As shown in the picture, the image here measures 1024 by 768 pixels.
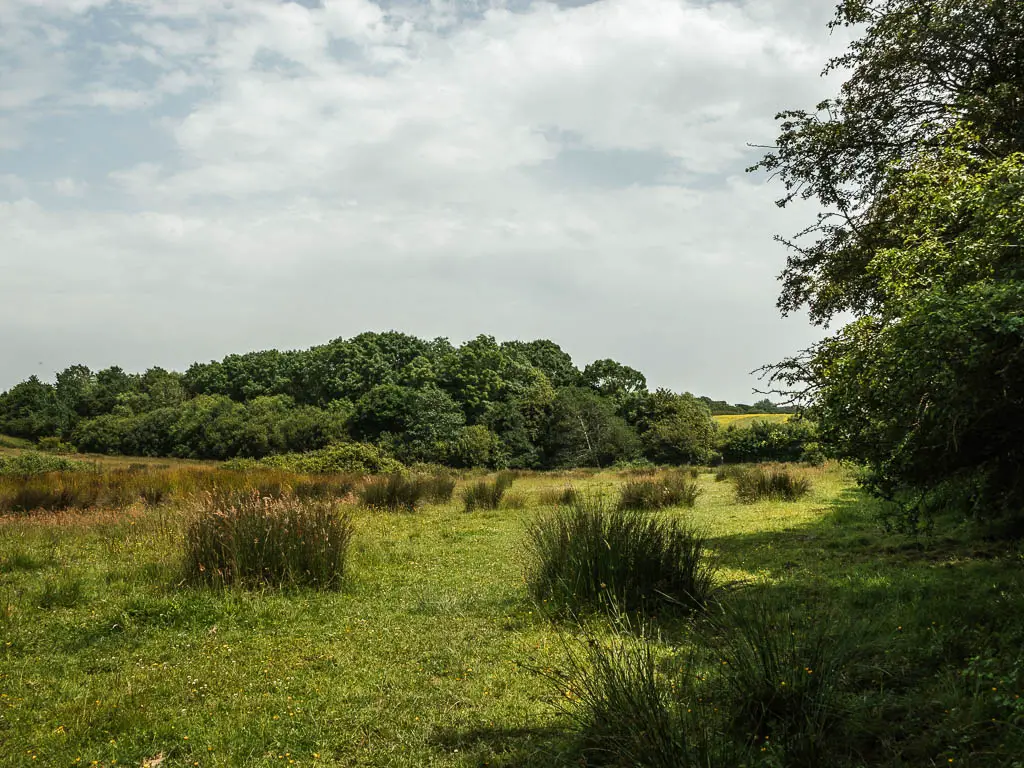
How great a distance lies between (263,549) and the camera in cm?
840

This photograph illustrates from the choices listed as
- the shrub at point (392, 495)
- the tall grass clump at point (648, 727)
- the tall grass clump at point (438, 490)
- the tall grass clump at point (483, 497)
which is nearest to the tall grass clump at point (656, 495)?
the tall grass clump at point (483, 497)

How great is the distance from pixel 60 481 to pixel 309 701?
15.4 metres

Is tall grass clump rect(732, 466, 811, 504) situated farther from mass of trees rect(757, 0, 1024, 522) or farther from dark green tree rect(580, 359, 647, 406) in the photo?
dark green tree rect(580, 359, 647, 406)

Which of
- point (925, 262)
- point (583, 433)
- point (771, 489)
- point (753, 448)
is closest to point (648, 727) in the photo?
point (925, 262)

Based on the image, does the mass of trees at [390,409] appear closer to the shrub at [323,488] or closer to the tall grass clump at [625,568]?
the shrub at [323,488]

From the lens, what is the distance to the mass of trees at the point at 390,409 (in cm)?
5219

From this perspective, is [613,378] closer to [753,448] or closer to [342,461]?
[753,448]

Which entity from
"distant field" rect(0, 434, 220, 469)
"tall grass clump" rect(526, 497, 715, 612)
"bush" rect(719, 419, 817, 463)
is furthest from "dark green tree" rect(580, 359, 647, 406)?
"tall grass clump" rect(526, 497, 715, 612)

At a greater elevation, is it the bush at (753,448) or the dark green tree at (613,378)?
the dark green tree at (613,378)

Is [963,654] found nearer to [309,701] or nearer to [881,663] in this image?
[881,663]

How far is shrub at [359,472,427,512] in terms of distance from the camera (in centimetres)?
1722

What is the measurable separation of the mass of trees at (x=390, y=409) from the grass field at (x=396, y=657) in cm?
3828

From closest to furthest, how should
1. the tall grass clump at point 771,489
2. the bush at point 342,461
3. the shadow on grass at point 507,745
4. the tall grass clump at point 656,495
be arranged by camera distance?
the shadow on grass at point 507,745
the tall grass clump at point 656,495
the tall grass clump at point 771,489
the bush at point 342,461

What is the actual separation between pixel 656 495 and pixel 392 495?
673 centimetres
